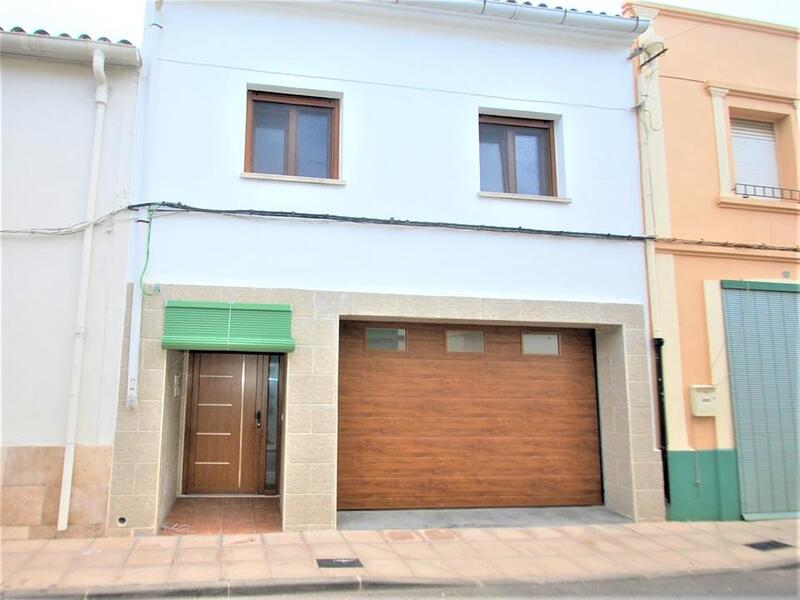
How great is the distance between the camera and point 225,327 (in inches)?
244

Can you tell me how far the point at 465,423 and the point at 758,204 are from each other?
4981mm

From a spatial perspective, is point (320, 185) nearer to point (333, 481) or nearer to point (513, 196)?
point (513, 196)

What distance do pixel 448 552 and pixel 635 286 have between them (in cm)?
403

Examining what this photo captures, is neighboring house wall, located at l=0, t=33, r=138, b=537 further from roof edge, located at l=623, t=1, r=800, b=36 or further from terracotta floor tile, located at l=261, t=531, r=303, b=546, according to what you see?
roof edge, located at l=623, t=1, r=800, b=36

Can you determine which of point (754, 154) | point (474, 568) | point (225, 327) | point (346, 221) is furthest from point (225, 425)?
point (754, 154)

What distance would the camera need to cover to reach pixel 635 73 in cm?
788

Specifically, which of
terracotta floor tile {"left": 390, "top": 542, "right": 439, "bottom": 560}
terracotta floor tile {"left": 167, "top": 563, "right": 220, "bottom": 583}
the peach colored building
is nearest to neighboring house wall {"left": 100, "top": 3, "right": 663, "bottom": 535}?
the peach colored building

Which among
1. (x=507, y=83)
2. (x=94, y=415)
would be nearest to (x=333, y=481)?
(x=94, y=415)

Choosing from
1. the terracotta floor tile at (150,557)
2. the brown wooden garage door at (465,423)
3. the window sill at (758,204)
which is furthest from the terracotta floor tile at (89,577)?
the window sill at (758,204)

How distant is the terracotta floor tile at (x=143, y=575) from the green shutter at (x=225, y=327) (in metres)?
2.11

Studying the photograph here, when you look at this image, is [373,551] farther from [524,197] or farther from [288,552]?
[524,197]

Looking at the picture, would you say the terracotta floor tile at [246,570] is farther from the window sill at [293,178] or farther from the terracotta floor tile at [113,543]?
the window sill at [293,178]

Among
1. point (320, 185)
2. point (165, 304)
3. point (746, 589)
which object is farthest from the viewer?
point (320, 185)

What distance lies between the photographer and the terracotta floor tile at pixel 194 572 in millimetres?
4719
